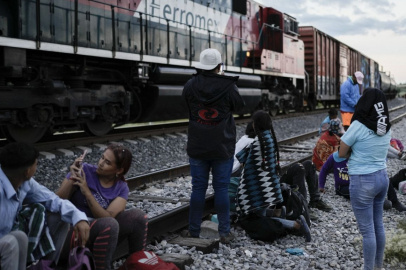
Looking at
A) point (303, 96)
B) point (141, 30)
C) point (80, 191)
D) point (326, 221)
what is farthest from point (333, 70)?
point (80, 191)

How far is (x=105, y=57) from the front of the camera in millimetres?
9555

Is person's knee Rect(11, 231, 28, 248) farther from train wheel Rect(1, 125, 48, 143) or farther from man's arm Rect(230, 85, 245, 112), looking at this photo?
train wheel Rect(1, 125, 48, 143)

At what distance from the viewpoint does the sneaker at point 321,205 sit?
209 inches

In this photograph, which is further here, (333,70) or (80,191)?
(333,70)

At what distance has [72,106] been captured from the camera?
27.5ft

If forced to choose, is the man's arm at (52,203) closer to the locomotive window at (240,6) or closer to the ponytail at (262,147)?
the ponytail at (262,147)

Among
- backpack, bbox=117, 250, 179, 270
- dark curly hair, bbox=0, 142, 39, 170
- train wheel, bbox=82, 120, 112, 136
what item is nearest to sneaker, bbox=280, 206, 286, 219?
backpack, bbox=117, 250, 179, 270

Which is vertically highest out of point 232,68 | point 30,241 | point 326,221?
point 232,68

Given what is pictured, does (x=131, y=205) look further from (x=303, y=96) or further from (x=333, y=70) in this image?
(x=333, y=70)

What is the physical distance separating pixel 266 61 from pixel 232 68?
7.91ft

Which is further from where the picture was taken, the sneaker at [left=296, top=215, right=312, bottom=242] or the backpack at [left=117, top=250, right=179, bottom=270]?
the sneaker at [left=296, top=215, right=312, bottom=242]

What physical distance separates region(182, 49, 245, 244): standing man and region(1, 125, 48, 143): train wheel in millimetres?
4381

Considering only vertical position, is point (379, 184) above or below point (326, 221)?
above

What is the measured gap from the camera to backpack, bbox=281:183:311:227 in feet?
15.1
